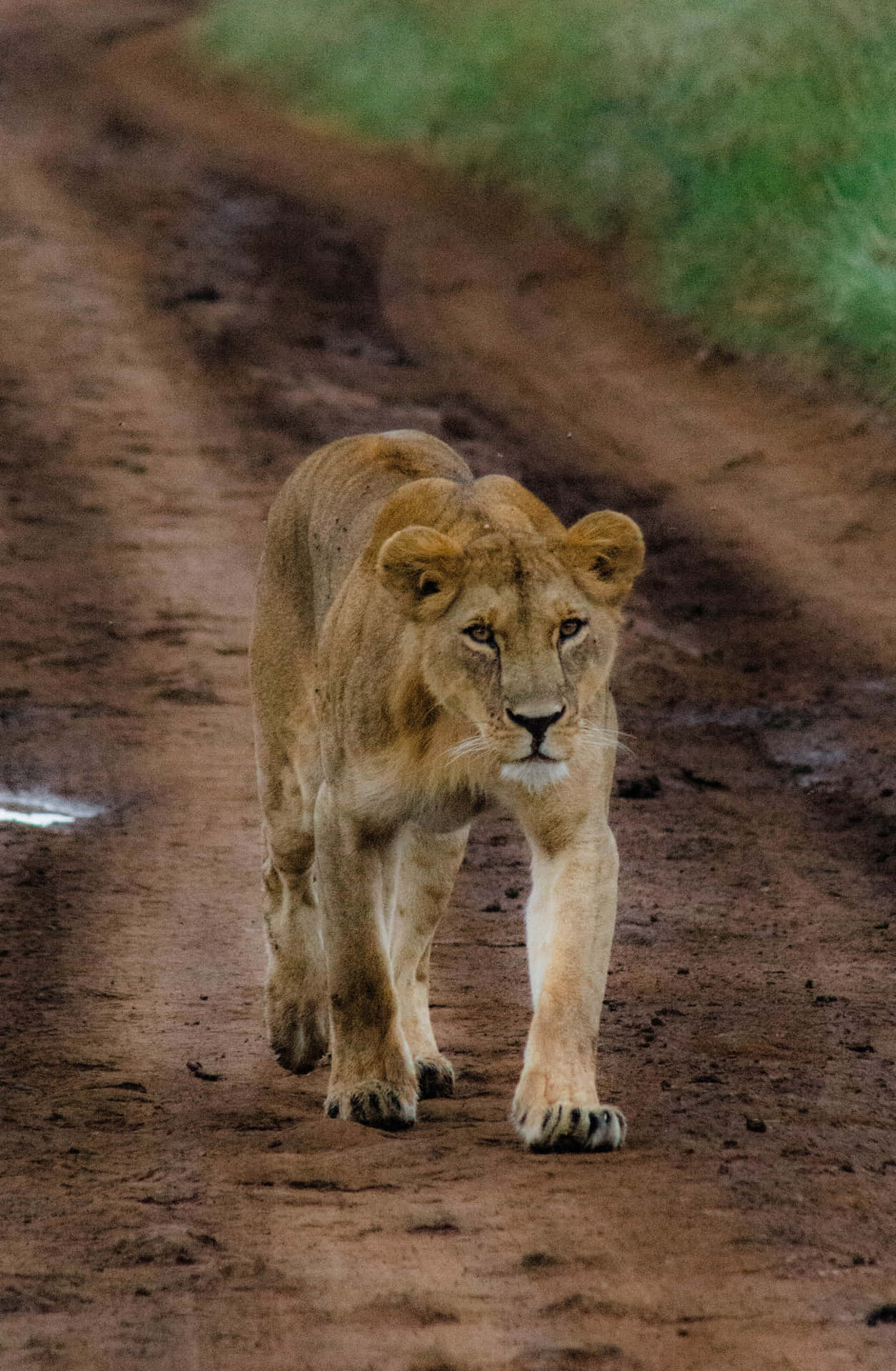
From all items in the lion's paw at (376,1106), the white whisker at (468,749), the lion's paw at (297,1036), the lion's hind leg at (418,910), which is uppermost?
the white whisker at (468,749)

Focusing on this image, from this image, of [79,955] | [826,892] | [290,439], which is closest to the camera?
[79,955]

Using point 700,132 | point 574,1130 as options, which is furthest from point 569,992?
point 700,132

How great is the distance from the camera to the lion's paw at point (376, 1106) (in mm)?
4297

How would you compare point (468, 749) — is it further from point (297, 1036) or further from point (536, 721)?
point (297, 1036)

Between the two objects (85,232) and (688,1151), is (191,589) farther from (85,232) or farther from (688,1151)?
(85,232)

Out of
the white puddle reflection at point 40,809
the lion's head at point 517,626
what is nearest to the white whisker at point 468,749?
the lion's head at point 517,626

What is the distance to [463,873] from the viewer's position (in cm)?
694

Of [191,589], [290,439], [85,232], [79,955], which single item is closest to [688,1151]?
[79,955]

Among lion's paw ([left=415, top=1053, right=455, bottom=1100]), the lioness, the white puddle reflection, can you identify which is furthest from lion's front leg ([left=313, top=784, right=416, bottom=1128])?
the white puddle reflection

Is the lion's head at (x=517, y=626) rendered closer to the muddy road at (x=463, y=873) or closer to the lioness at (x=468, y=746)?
the lioness at (x=468, y=746)

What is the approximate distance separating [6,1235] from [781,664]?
6.46 metres

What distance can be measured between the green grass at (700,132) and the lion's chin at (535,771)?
8.61 meters

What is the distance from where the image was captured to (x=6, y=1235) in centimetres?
358

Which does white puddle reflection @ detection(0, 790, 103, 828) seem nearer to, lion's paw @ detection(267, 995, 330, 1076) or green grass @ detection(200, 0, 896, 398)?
lion's paw @ detection(267, 995, 330, 1076)
